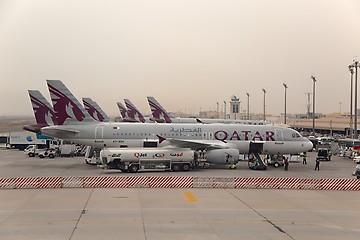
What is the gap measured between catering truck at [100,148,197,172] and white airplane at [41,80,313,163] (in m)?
3.95

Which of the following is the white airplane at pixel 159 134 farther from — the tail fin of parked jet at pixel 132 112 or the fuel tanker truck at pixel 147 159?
the tail fin of parked jet at pixel 132 112

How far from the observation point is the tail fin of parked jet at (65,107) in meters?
50.2

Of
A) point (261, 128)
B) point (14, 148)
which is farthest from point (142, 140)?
point (14, 148)

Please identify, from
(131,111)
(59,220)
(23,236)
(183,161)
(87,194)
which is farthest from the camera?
(131,111)

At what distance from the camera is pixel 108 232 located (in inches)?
717

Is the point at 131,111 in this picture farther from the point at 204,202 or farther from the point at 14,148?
the point at 204,202

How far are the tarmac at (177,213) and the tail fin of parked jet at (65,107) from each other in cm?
2050

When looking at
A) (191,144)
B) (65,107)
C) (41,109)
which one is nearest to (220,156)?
(191,144)

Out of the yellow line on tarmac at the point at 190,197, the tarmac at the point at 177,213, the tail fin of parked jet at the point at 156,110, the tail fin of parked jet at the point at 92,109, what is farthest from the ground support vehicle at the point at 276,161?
the tail fin of parked jet at the point at 156,110

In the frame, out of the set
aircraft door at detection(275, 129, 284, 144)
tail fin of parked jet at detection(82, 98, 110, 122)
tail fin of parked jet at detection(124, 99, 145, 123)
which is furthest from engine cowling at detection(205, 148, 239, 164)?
tail fin of parked jet at detection(124, 99, 145, 123)

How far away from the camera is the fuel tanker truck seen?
137 ft

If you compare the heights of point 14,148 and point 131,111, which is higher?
point 131,111

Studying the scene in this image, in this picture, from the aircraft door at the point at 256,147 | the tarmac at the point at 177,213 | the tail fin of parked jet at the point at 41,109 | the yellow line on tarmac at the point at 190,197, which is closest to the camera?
the tarmac at the point at 177,213

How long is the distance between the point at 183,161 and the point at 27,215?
2346 cm
